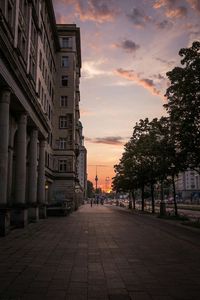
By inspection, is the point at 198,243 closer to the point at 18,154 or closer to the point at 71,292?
the point at 71,292

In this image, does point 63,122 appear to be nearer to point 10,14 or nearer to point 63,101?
point 63,101

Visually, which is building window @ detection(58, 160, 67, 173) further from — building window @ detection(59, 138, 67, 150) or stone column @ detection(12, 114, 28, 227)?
stone column @ detection(12, 114, 28, 227)

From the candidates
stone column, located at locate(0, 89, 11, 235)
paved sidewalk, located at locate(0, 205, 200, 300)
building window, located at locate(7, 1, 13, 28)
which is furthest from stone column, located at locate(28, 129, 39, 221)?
paved sidewalk, located at locate(0, 205, 200, 300)

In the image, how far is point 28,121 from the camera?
28859 millimetres

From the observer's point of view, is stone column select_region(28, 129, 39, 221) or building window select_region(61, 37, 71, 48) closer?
stone column select_region(28, 129, 39, 221)

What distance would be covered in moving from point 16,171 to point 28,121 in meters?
5.16

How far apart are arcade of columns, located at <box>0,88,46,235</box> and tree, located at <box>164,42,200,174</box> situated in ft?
33.1

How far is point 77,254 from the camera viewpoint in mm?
12969

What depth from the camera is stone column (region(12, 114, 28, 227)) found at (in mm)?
24078

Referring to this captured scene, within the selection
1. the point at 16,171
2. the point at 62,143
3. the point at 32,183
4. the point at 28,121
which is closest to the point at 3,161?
the point at 16,171

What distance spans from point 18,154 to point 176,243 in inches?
501

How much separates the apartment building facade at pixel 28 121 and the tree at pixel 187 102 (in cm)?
959

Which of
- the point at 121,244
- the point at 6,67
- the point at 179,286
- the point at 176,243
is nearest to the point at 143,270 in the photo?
the point at 179,286

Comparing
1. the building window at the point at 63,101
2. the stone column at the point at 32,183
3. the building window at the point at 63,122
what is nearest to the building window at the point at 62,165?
the building window at the point at 63,122
